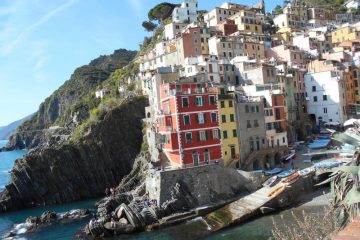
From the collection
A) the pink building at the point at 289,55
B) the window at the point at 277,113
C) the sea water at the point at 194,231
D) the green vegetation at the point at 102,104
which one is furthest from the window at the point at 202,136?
the pink building at the point at 289,55

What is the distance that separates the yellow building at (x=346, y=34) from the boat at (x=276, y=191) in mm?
68849

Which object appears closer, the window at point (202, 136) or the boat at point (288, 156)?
the window at point (202, 136)

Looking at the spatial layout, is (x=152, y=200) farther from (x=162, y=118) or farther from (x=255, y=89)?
(x=255, y=89)

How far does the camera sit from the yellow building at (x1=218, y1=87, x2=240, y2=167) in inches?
1893

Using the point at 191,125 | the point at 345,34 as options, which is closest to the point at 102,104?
the point at 191,125

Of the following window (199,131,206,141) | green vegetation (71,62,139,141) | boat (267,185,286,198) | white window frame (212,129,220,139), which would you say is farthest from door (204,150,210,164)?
green vegetation (71,62,139,141)

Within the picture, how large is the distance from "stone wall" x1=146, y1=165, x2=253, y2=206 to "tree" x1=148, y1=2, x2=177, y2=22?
272 feet

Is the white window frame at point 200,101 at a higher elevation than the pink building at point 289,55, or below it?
below

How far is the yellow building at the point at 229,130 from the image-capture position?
48.1 m

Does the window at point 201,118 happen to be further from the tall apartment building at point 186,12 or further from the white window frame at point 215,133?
the tall apartment building at point 186,12

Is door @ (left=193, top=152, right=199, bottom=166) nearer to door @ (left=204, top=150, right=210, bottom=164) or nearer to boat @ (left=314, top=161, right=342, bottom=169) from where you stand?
door @ (left=204, top=150, right=210, bottom=164)

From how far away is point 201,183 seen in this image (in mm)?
42438

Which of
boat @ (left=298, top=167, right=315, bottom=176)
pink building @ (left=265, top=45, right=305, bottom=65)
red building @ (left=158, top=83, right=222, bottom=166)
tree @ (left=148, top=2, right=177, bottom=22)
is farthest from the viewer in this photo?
tree @ (left=148, top=2, right=177, bottom=22)

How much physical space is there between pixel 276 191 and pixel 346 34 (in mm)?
71052
